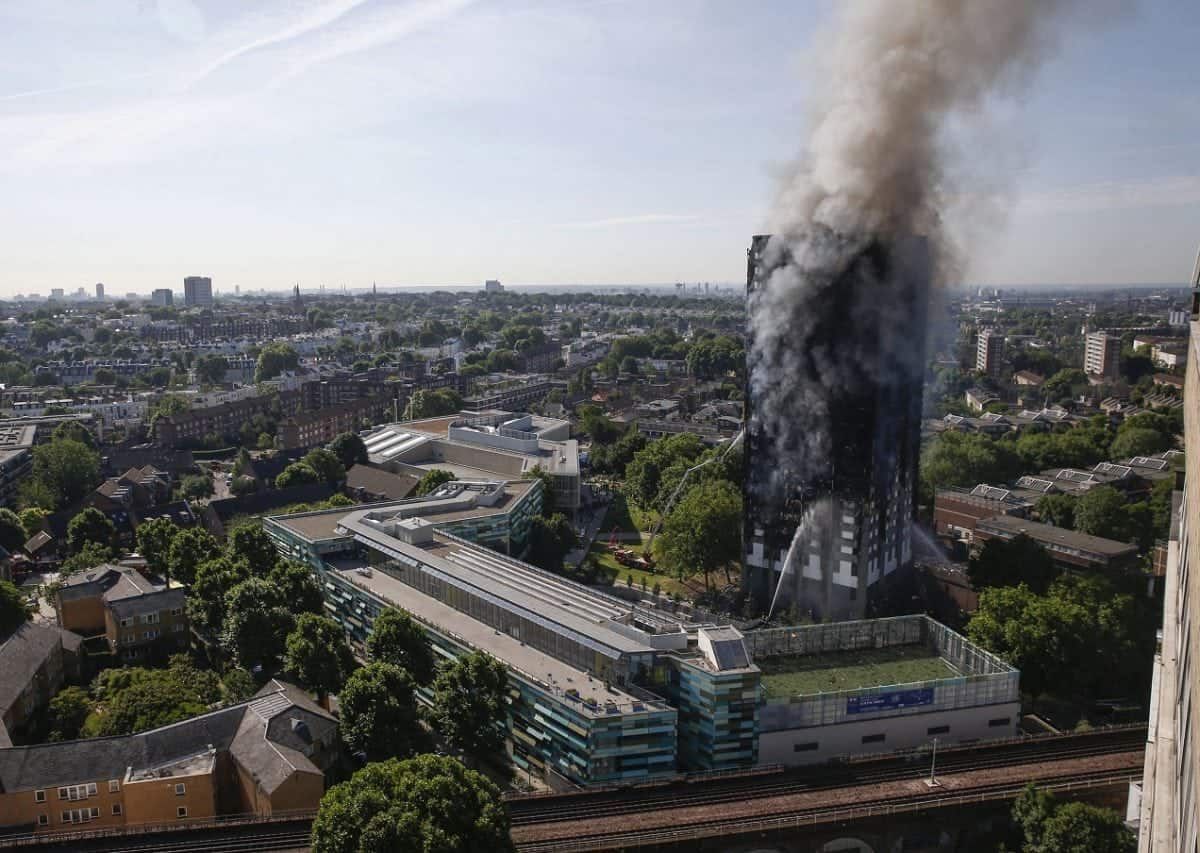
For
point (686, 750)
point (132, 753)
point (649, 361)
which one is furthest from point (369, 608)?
point (649, 361)

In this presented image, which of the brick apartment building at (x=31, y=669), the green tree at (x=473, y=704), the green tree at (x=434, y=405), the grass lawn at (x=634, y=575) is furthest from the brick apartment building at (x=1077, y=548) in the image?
the green tree at (x=434, y=405)

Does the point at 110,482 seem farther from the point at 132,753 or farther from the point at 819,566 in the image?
the point at 819,566

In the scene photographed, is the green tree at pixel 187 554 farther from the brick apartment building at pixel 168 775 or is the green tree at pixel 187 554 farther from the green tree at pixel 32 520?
the brick apartment building at pixel 168 775

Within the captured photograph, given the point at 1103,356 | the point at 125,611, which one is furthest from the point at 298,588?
the point at 1103,356

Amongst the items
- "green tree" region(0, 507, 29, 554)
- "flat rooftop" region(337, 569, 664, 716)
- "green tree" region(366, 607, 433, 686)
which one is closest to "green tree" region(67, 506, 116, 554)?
"green tree" region(0, 507, 29, 554)

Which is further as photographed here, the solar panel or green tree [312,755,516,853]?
the solar panel

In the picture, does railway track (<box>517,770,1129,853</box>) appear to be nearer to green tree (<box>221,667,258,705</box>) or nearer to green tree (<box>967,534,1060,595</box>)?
green tree (<box>221,667,258,705</box>)

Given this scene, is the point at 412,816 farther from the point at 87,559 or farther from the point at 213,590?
the point at 87,559
